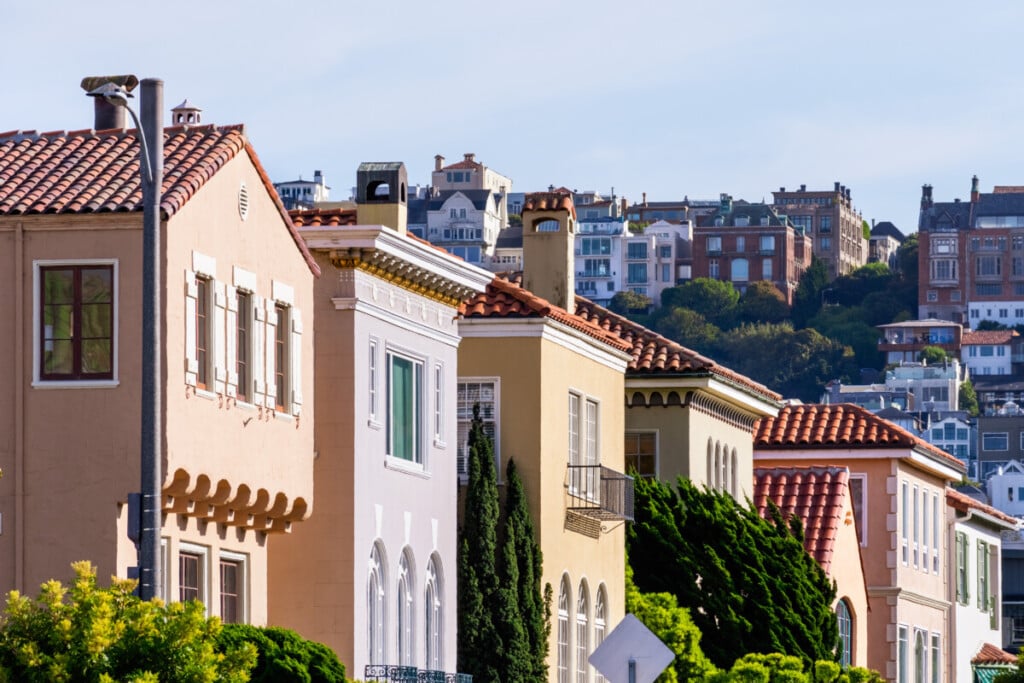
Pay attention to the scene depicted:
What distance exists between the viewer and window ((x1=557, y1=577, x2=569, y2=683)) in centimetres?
4700

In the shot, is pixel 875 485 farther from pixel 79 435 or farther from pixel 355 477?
pixel 79 435

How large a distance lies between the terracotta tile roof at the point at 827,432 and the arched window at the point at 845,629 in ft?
16.3

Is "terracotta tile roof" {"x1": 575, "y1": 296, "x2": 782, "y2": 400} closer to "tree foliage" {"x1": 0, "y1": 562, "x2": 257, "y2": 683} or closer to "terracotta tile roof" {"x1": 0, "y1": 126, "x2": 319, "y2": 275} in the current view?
"terracotta tile roof" {"x1": 0, "y1": 126, "x2": 319, "y2": 275}

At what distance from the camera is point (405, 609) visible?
41062mm

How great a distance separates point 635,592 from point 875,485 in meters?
16.8

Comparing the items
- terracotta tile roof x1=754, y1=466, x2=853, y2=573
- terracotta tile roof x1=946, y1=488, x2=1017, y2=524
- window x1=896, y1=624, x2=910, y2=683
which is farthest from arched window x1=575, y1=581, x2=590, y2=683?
terracotta tile roof x1=946, y1=488, x2=1017, y2=524

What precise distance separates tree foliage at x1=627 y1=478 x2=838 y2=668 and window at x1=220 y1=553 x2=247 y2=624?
16320mm

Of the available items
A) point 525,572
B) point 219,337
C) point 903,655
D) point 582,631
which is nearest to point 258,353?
point 219,337

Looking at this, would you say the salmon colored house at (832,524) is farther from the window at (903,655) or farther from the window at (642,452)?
the window at (642,452)

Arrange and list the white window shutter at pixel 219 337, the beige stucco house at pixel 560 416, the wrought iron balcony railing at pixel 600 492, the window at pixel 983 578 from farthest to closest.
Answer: the window at pixel 983 578 < the wrought iron balcony railing at pixel 600 492 < the beige stucco house at pixel 560 416 < the white window shutter at pixel 219 337

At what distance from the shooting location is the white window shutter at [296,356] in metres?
36.8

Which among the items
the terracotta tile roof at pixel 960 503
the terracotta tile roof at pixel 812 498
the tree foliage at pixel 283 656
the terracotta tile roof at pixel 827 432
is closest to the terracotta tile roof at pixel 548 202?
the terracotta tile roof at pixel 812 498

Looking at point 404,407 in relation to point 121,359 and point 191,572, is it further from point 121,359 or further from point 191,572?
point 121,359

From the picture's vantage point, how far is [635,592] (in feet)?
168
